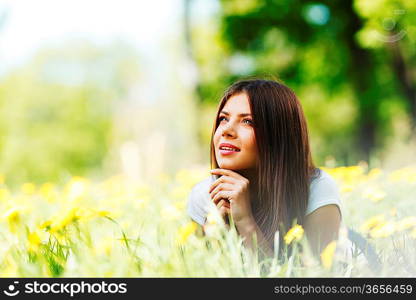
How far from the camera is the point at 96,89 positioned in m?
18.4

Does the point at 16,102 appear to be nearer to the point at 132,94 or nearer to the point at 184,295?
the point at 132,94

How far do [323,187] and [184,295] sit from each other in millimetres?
515

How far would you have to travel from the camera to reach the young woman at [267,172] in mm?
1314

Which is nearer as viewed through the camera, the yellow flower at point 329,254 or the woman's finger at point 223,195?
the yellow flower at point 329,254

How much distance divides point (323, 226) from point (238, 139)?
33cm

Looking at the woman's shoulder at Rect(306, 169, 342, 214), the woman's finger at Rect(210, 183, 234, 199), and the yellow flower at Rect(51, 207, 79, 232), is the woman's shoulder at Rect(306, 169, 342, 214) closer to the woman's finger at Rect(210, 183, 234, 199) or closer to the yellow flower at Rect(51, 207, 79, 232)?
the woman's finger at Rect(210, 183, 234, 199)

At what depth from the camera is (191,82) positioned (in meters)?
7.75

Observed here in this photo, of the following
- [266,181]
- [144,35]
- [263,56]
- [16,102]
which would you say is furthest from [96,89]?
[266,181]

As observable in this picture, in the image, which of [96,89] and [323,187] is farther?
[96,89]
